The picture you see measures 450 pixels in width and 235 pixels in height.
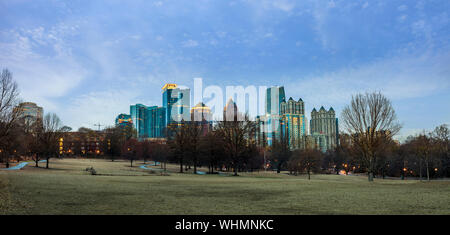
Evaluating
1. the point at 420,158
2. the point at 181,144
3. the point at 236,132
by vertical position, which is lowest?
the point at 420,158

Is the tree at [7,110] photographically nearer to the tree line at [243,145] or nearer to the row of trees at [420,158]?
the tree line at [243,145]

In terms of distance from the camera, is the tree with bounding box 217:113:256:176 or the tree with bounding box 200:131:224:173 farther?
the tree with bounding box 200:131:224:173

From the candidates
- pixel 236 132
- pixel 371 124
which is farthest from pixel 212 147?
pixel 371 124

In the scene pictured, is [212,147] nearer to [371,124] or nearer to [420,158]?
[371,124]

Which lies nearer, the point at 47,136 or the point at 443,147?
the point at 47,136

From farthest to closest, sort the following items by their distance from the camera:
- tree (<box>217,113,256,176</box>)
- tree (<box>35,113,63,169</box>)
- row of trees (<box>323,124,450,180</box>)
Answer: row of trees (<box>323,124,450,180</box>) < tree (<box>35,113,63,169</box>) < tree (<box>217,113,256,176</box>)

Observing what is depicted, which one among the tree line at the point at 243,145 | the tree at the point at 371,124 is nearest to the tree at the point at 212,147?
the tree line at the point at 243,145

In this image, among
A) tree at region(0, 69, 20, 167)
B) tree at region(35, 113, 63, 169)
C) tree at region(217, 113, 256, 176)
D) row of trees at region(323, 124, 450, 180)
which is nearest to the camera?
tree at region(0, 69, 20, 167)

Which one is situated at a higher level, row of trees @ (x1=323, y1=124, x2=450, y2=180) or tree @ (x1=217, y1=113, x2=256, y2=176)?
tree @ (x1=217, y1=113, x2=256, y2=176)

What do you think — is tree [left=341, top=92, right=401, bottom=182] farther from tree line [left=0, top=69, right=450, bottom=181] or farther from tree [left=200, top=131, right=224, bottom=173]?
tree [left=200, top=131, right=224, bottom=173]

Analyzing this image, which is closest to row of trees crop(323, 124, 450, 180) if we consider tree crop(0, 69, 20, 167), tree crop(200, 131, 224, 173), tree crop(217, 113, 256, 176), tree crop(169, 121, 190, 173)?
tree crop(217, 113, 256, 176)

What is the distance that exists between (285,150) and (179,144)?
49.4 meters
